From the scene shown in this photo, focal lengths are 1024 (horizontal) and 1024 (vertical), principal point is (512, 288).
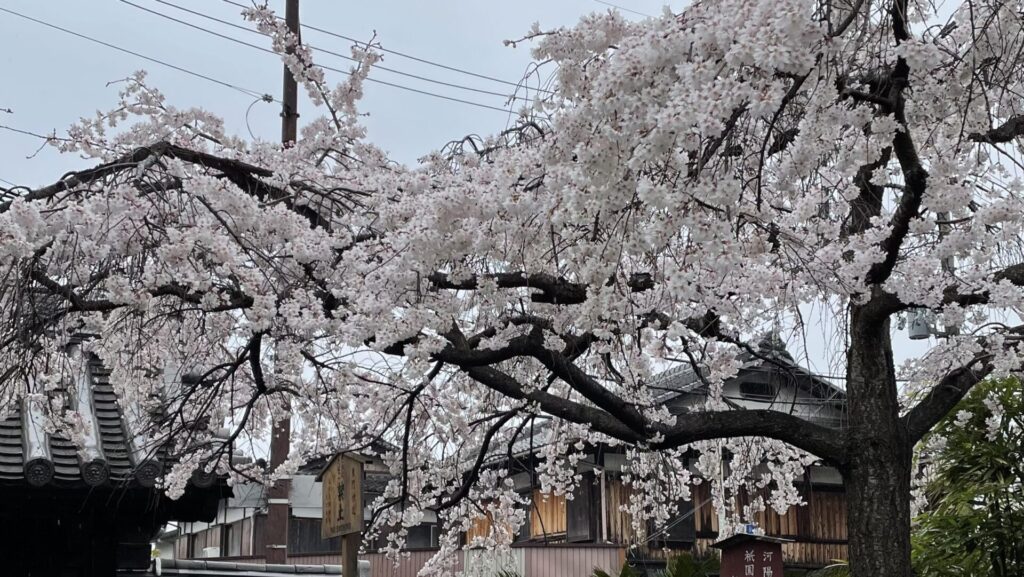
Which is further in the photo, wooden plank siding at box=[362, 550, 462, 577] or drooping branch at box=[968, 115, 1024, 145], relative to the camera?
wooden plank siding at box=[362, 550, 462, 577]

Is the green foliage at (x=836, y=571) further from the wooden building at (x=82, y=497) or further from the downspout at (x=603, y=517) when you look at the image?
the wooden building at (x=82, y=497)

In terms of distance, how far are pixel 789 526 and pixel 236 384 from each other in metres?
10.7

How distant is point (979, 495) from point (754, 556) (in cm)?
216

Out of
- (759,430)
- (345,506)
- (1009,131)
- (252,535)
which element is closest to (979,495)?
(759,430)

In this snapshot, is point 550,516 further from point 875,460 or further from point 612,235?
point 612,235

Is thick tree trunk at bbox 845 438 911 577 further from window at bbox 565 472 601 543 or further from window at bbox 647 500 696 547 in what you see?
window at bbox 565 472 601 543

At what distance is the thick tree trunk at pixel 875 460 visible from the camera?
606 centimetres

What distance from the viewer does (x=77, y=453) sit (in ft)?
20.2

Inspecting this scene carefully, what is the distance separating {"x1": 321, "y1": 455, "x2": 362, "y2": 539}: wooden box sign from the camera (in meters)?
6.27

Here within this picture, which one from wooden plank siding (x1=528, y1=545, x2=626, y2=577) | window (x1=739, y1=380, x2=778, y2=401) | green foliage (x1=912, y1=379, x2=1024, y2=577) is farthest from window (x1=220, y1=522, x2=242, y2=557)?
green foliage (x1=912, y1=379, x2=1024, y2=577)

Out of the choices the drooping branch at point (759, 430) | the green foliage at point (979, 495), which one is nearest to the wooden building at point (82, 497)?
the drooping branch at point (759, 430)

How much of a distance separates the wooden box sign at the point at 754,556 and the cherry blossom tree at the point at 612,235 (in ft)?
3.60

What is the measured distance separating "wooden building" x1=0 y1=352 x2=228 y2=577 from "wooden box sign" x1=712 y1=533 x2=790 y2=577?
4086 mm

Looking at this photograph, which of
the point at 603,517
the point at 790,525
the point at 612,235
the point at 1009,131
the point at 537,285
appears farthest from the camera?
the point at 790,525
